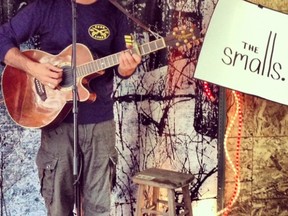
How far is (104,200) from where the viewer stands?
10.1 feet

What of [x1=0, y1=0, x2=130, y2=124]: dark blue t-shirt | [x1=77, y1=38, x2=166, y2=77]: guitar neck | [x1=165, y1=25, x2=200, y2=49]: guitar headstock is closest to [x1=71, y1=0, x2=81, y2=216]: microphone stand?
[x1=77, y1=38, x2=166, y2=77]: guitar neck

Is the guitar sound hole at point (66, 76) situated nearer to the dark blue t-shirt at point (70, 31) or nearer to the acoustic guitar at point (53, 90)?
the acoustic guitar at point (53, 90)

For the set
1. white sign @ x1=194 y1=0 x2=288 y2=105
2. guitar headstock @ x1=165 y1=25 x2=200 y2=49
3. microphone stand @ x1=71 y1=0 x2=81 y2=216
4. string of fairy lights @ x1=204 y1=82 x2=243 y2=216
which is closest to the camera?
microphone stand @ x1=71 y1=0 x2=81 y2=216

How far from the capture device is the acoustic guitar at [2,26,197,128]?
289 cm

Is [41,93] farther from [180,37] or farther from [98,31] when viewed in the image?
[180,37]

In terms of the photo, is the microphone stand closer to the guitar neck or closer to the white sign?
the guitar neck

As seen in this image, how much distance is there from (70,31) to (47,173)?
2.73 feet

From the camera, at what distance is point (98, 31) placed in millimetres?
2959

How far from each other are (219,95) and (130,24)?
2.70 ft

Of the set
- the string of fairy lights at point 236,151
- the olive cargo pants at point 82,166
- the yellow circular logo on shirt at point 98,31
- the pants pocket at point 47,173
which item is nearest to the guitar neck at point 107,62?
the yellow circular logo on shirt at point 98,31

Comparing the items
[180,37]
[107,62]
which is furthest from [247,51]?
[107,62]

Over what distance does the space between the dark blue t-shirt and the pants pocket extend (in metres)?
0.25

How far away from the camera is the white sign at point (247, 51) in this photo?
10.6ft

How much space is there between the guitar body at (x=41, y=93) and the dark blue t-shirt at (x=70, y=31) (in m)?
0.06
